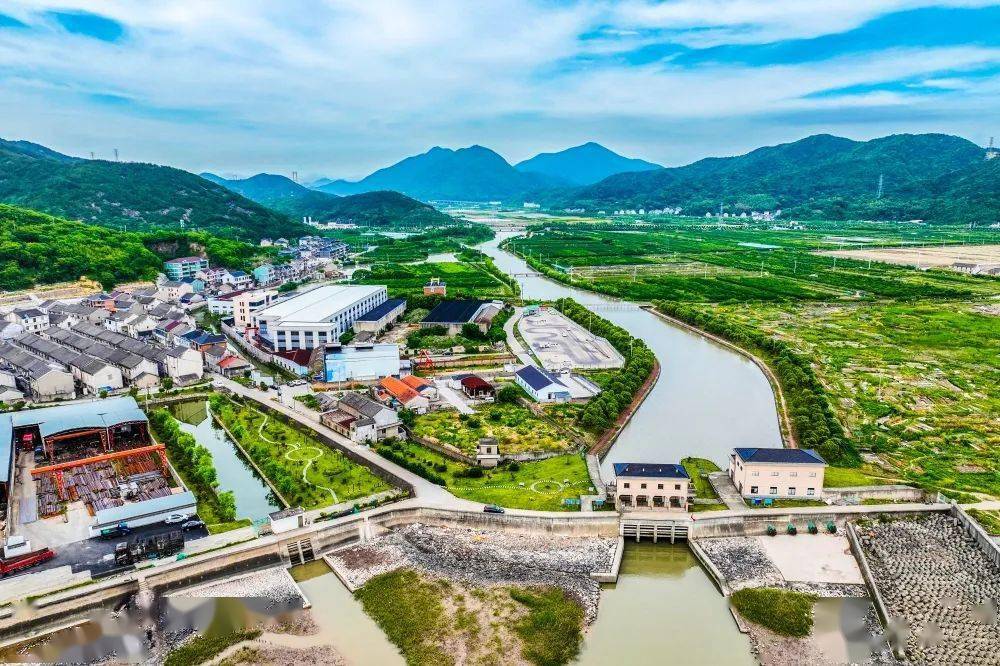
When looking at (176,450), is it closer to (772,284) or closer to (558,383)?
(558,383)

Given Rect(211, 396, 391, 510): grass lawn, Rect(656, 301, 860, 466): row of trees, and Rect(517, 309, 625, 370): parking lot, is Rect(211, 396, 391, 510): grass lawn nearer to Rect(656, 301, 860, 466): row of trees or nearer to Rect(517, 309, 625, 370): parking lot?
Rect(517, 309, 625, 370): parking lot

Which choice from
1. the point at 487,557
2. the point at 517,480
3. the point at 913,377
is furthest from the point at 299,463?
the point at 913,377

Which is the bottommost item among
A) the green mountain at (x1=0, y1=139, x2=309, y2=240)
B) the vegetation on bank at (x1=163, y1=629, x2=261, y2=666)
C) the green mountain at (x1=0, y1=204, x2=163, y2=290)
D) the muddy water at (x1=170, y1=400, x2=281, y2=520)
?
the vegetation on bank at (x1=163, y1=629, x2=261, y2=666)

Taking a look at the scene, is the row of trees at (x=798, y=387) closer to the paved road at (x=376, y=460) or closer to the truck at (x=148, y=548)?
the paved road at (x=376, y=460)

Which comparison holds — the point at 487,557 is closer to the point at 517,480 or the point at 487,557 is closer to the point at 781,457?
the point at 517,480

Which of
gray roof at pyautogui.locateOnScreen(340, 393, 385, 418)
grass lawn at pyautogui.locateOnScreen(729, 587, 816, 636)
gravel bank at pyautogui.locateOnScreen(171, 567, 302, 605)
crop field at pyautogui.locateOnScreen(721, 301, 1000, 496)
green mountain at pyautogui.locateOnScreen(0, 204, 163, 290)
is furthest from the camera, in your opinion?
green mountain at pyautogui.locateOnScreen(0, 204, 163, 290)

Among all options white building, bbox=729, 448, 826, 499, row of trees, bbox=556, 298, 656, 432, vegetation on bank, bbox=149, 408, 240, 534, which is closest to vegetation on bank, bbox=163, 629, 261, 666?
vegetation on bank, bbox=149, 408, 240, 534
